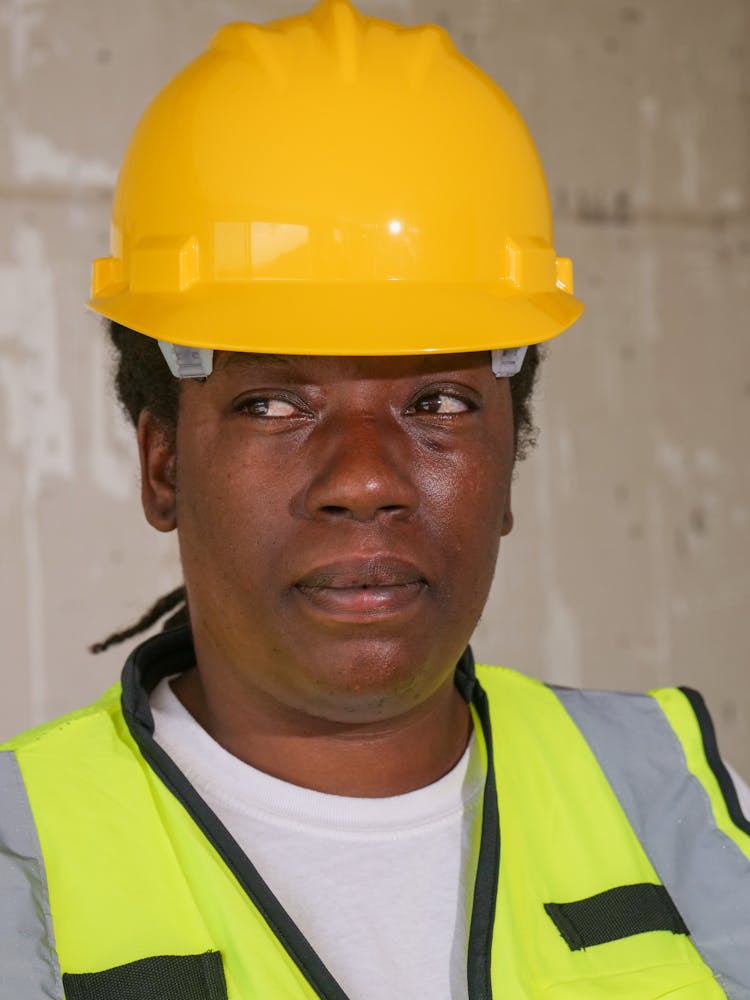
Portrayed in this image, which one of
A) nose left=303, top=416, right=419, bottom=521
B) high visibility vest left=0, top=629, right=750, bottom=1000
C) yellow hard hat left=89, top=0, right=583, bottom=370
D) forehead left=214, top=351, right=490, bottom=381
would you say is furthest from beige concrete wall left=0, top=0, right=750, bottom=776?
nose left=303, top=416, right=419, bottom=521

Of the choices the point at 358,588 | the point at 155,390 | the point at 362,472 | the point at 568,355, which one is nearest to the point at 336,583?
the point at 358,588

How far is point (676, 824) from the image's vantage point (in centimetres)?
200

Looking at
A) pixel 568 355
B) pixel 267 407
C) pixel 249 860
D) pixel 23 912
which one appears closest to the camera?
pixel 23 912

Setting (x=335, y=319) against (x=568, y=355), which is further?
(x=568, y=355)

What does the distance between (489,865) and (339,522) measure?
50cm

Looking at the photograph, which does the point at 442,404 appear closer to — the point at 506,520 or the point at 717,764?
the point at 506,520

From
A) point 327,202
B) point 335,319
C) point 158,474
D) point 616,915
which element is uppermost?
point 327,202

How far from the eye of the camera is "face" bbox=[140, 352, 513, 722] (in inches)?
67.9

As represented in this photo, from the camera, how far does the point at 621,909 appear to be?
186cm

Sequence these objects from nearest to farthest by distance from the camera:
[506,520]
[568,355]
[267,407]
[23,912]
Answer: [23,912]
[267,407]
[506,520]
[568,355]

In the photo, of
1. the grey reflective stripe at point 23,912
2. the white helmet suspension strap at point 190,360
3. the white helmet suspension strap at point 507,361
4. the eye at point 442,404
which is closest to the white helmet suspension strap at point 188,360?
the white helmet suspension strap at point 190,360

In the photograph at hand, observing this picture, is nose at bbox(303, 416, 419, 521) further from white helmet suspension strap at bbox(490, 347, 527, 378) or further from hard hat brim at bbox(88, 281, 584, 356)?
white helmet suspension strap at bbox(490, 347, 527, 378)

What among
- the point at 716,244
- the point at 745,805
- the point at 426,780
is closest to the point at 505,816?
the point at 426,780

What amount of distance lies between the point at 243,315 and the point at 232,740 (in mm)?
591
